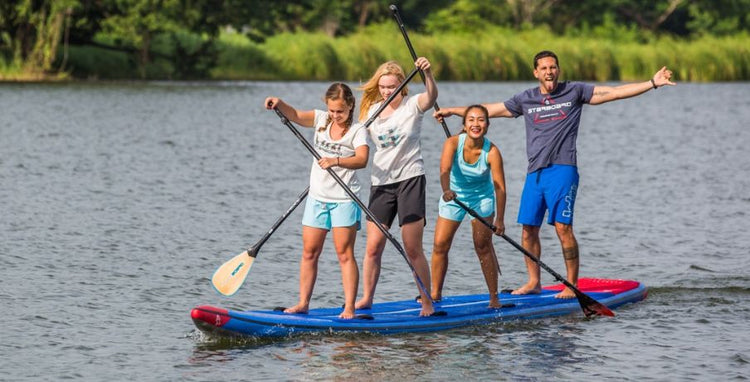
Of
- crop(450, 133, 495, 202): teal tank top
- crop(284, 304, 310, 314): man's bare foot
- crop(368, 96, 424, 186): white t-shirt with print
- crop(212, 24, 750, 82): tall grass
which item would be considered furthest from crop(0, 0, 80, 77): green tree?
crop(368, 96, 424, 186): white t-shirt with print

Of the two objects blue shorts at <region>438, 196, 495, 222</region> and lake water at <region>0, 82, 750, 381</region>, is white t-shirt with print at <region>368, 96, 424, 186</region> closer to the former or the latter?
blue shorts at <region>438, 196, 495, 222</region>

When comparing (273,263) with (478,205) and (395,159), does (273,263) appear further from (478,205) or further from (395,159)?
(395,159)

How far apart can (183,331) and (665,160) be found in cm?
1750

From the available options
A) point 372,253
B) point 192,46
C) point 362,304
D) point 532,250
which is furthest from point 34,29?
point 372,253

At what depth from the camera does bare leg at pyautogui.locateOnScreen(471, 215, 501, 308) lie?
10.3 m

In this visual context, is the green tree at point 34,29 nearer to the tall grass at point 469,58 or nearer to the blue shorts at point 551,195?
the tall grass at point 469,58

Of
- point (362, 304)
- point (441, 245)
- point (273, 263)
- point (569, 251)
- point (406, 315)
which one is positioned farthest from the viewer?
point (273, 263)

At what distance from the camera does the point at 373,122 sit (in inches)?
378

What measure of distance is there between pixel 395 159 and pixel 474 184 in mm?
758

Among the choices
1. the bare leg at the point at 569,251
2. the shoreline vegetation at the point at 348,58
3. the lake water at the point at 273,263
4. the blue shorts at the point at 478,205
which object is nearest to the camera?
the lake water at the point at 273,263

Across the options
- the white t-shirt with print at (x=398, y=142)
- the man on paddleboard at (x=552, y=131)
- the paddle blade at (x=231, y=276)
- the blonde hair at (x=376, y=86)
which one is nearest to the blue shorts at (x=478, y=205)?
the white t-shirt with print at (x=398, y=142)

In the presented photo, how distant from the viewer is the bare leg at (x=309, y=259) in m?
9.58

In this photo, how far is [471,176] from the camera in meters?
10.0

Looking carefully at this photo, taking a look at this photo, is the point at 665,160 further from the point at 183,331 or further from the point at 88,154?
the point at 183,331
